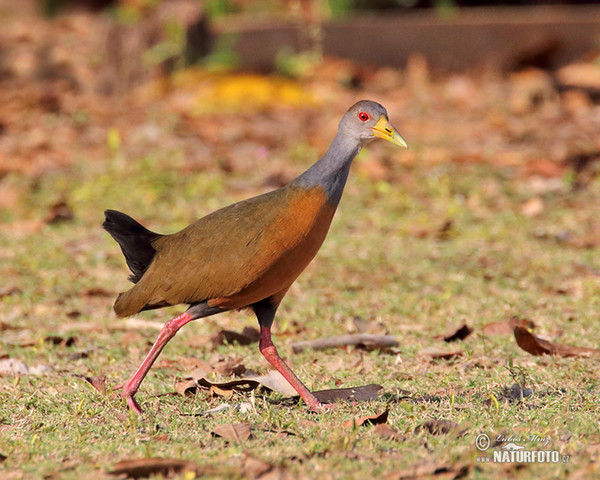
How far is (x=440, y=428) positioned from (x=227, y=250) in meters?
1.18

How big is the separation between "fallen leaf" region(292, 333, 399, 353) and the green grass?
6 centimetres

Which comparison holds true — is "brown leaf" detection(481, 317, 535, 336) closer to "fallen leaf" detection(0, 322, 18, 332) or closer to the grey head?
the grey head

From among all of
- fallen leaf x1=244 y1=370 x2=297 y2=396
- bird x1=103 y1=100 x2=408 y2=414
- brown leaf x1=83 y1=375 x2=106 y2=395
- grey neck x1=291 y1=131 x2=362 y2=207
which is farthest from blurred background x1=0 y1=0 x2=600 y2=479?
grey neck x1=291 y1=131 x2=362 y2=207

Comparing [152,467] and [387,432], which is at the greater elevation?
[152,467]

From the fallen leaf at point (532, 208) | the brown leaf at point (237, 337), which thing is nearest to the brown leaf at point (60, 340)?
the brown leaf at point (237, 337)

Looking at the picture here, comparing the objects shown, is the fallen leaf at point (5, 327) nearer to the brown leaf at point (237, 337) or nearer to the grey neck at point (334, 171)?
the brown leaf at point (237, 337)

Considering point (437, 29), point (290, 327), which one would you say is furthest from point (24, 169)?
point (437, 29)

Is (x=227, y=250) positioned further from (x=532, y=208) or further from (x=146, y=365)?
(x=532, y=208)

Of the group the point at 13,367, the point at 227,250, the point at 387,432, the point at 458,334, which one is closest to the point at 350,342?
the point at 458,334

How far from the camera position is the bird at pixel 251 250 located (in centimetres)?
390

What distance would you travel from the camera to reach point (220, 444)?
3.41 meters

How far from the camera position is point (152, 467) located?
10.2 ft

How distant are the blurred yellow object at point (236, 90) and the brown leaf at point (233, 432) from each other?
783 centimetres

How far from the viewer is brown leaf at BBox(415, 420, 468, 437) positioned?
350 centimetres
